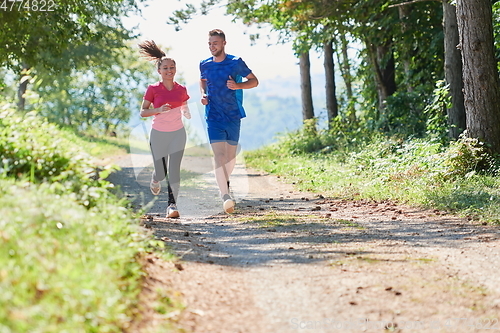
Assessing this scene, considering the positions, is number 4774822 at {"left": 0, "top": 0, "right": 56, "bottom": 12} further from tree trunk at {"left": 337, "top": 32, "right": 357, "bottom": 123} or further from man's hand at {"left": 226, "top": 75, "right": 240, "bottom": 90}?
tree trunk at {"left": 337, "top": 32, "right": 357, "bottom": 123}

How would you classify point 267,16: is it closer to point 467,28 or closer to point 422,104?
point 422,104

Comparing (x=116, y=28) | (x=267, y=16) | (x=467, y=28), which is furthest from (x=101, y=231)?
(x=116, y=28)

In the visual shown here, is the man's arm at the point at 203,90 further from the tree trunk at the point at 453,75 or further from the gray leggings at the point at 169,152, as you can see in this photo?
the tree trunk at the point at 453,75

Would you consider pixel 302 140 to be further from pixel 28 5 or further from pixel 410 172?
pixel 28 5

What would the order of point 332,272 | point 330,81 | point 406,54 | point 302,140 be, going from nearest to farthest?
point 332,272 → point 406,54 → point 302,140 → point 330,81

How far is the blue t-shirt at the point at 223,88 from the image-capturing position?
832 centimetres

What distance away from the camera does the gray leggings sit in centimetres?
802

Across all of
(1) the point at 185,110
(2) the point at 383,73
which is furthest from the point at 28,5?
(2) the point at 383,73

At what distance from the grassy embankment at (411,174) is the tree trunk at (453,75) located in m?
0.72

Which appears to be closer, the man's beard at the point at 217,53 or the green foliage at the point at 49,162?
the green foliage at the point at 49,162

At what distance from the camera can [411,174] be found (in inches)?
439

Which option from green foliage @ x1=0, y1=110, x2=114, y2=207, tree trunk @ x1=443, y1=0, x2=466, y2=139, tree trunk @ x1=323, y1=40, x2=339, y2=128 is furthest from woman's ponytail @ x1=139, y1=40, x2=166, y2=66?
tree trunk @ x1=323, y1=40, x2=339, y2=128

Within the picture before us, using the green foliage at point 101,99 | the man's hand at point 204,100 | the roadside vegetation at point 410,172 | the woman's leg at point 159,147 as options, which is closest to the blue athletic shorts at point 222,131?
the man's hand at point 204,100

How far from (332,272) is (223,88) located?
162 inches
